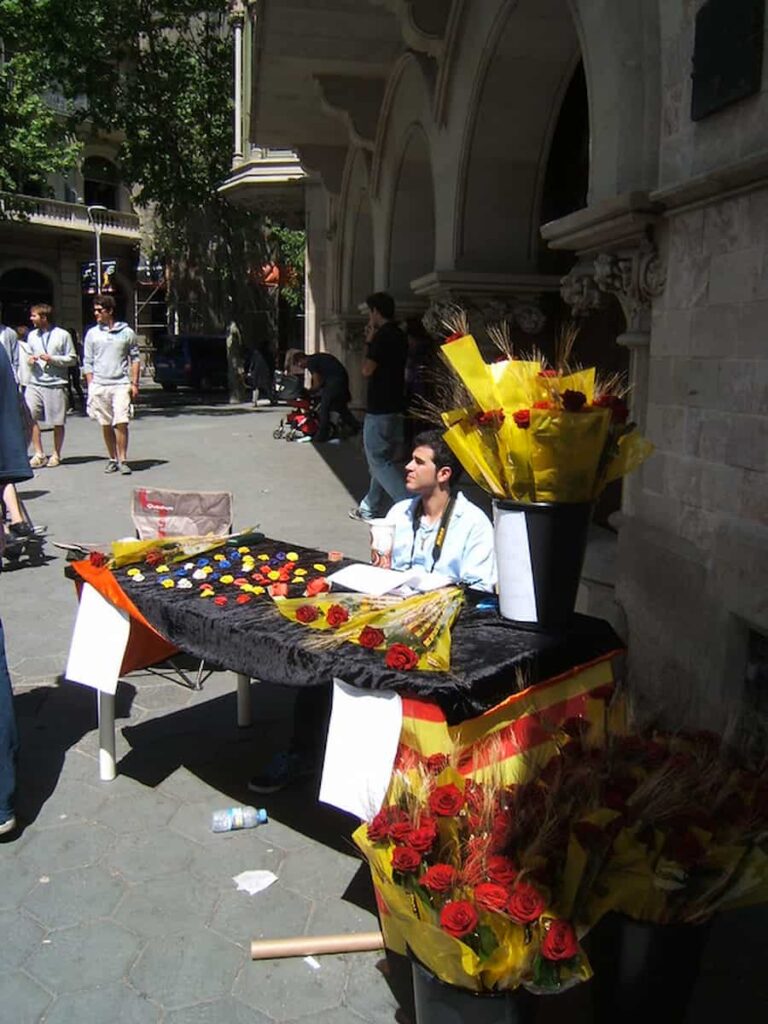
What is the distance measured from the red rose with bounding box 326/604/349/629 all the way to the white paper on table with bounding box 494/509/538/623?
52 cm

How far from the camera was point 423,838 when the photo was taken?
211 cm

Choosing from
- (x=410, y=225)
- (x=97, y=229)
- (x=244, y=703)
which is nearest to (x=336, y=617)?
(x=244, y=703)

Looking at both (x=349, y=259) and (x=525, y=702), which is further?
(x=349, y=259)

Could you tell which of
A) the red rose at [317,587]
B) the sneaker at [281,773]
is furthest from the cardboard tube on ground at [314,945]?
the red rose at [317,587]

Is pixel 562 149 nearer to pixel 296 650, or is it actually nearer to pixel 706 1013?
pixel 296 650

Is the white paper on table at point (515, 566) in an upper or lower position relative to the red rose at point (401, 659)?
upper

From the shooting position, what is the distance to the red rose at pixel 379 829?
7.32 ft

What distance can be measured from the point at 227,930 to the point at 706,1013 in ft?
4.53

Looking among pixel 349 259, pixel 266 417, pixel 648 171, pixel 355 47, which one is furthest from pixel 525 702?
pixel 266 417

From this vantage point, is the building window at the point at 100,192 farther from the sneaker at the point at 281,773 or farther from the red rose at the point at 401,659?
the red rose at the point at 401,659

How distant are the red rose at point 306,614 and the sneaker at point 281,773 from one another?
1.03 m

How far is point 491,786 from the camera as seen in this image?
2.29 m

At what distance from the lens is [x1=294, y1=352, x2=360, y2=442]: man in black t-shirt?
525 inches

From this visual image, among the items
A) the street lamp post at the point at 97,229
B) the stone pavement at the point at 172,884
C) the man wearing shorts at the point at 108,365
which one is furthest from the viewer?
the street lamp post at the point at 97,229
